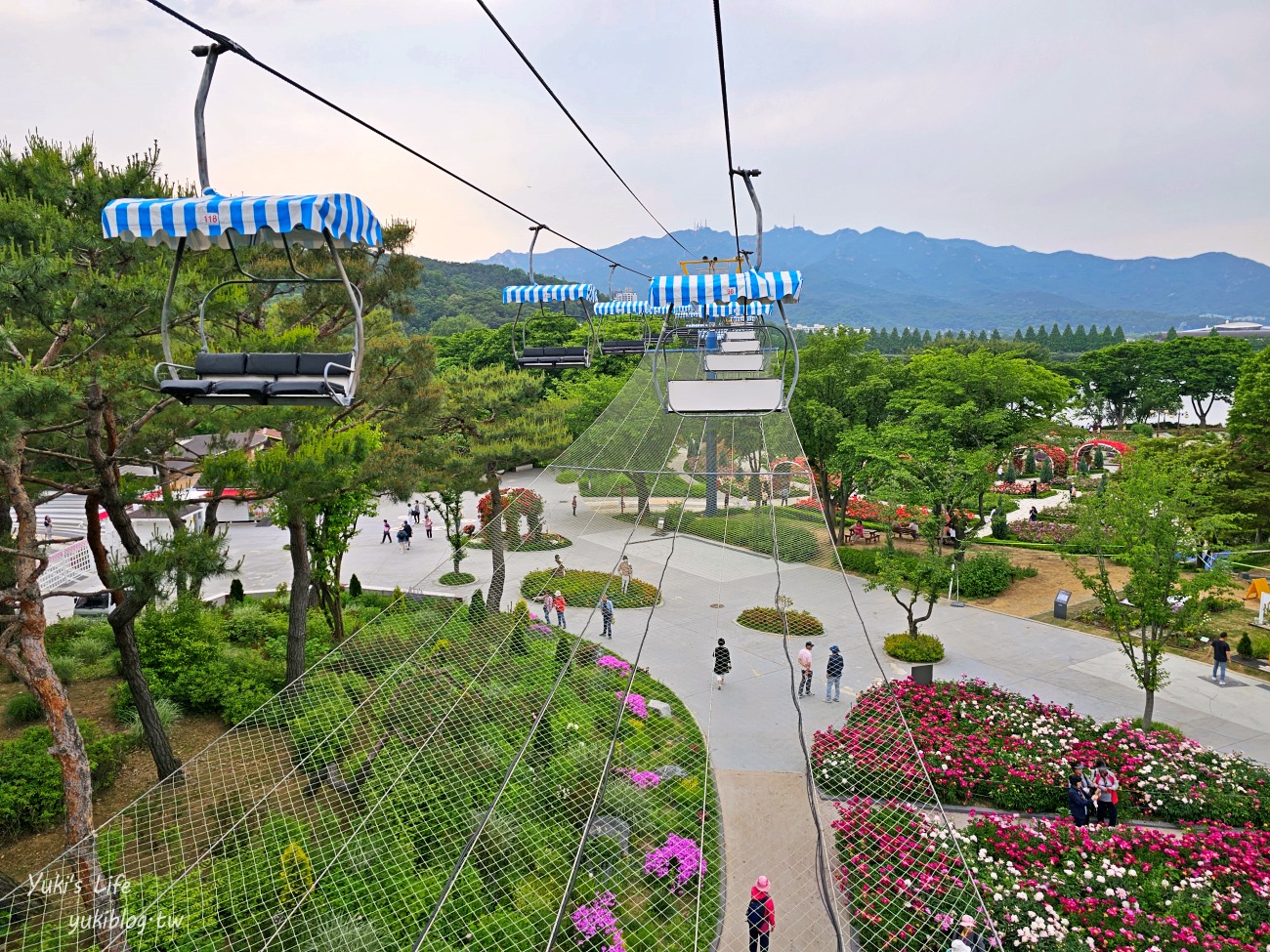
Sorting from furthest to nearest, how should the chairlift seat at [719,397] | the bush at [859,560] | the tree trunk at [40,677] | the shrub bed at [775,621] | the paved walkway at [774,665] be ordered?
the bush at [859,560] → the shrub bed at [775,621] → the chairlift seat at [719,397] → the paved walkway at [774,665] → the tree trunk at [40,677]

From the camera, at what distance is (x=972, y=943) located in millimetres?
5375

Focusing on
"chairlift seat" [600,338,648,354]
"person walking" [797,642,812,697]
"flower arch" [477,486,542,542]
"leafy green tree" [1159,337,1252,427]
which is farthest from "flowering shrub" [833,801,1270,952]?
"leafy green tree" [1159,337,1252,427]

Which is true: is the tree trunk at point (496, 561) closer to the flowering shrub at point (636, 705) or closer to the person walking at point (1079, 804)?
the flowering shrub at point (636, 705)

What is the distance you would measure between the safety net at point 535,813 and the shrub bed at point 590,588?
57 cm

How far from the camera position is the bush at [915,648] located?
12.6 m

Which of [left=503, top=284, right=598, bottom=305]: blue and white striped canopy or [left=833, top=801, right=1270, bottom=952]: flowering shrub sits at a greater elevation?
[left=503, top=284, right=598, bottom=305]: blue and white striped canopy

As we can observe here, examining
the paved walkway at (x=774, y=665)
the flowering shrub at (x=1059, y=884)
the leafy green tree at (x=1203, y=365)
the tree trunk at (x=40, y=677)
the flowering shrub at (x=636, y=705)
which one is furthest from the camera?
the leafy green tree at (x=1203, y=365)

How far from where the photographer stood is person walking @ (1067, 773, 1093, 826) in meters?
7.59

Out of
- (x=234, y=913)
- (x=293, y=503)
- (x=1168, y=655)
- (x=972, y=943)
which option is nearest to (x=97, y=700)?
(x=293, y=503)

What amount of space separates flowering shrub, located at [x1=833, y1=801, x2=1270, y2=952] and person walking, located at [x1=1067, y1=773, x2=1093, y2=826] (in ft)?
0.91

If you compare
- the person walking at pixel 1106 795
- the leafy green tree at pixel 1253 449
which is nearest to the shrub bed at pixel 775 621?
the person walking at pixel 1106 795

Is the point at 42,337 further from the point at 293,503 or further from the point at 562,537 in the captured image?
the point at 562,537

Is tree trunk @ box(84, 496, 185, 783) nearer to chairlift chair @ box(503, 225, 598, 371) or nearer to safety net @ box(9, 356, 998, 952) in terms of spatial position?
safety net @ box(9, 356, 998, 952)

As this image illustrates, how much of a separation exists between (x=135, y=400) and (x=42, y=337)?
3.98 ft
